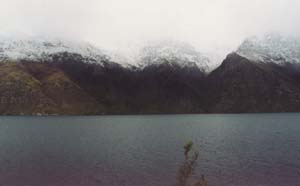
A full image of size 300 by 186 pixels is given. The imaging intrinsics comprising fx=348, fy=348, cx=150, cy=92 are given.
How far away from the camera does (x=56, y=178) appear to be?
6869cm

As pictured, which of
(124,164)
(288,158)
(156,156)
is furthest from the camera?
(156,156)

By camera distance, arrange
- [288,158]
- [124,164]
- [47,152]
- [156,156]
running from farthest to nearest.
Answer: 1. [47,152]
2. [156,156]
3. [288,158]
4. [124,164]

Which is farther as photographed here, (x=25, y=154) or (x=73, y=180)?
(x=25, y=154)

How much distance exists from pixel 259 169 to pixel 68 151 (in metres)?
55.9

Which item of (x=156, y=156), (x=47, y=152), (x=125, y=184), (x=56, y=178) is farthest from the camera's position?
(x=47, y=152)

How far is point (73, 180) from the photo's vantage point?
66.7m

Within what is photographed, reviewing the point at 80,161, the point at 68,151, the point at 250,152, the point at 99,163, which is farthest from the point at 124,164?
the point at 250,152

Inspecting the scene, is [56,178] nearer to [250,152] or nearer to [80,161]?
[80,161]

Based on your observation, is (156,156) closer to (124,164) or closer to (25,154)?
(124,164)

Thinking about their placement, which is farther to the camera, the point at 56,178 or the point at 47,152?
the point at 47,152

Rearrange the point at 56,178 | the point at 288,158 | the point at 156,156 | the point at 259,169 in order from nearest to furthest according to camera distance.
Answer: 1. the point at 56,178
2. the point at 259,169
3. the point at 288,158
4. the point at 156,156

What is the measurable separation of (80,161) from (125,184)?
25.9m

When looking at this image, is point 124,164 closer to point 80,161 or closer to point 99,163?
point 99,163

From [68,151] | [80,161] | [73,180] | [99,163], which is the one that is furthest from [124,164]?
[68,151]
